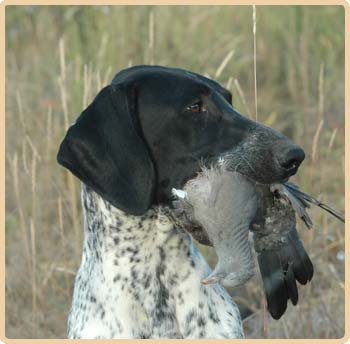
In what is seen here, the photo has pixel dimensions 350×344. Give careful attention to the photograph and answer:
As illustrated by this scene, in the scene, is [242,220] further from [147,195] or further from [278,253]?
[147,195]

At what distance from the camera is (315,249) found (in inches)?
227

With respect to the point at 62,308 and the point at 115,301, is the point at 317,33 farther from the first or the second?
the point at 115,301

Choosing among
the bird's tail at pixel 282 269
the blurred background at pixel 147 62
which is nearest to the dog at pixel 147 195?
the bird's tail at pixel 282 269

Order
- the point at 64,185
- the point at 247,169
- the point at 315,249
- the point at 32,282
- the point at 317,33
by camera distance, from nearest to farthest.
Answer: the point at 247,169 → the point at 32,282 → the point at 315,249 → the point at 64,185 → the point at 317,33

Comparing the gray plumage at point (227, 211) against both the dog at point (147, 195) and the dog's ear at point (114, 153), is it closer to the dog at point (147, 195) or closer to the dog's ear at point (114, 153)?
the dog at point (147, 195)

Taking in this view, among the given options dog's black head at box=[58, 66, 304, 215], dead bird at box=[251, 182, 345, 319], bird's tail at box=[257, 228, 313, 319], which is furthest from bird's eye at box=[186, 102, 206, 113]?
bird's tail at box=[257, 228, 313, 319]

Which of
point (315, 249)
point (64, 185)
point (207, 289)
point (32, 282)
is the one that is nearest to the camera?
point (207, 289)

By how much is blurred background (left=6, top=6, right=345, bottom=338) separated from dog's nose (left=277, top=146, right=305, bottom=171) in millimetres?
1759

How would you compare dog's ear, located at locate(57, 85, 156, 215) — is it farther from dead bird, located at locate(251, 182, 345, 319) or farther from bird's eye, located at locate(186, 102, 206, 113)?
dead bird, located at locate(251, 182, 345, 319)

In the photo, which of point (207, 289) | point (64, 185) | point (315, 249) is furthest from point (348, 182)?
point (207, 289)

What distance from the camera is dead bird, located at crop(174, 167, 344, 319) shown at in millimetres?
3588

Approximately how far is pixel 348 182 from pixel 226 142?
103 inches

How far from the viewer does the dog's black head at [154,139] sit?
3670 millimetres

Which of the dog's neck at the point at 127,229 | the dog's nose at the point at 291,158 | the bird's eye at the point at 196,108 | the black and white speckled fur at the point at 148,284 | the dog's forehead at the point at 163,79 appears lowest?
the black and white speckled fur at the point at 148,284
